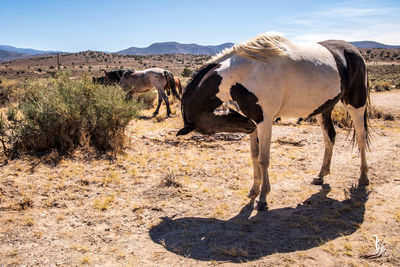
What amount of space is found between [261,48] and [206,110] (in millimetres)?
1105

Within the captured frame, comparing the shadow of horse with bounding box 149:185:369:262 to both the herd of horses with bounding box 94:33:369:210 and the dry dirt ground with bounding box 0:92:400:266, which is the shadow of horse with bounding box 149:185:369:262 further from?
the herd of horses with bounding box 94:33:369:210

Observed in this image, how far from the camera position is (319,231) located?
11.9ft

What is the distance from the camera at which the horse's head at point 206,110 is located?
13.1 ft

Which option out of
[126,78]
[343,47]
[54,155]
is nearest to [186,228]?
[54,155]

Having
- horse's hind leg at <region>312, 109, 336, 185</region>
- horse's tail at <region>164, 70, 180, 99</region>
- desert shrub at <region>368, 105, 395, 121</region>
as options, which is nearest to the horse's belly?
horse's hind leg at <region>312, 109, 336, 185</region>

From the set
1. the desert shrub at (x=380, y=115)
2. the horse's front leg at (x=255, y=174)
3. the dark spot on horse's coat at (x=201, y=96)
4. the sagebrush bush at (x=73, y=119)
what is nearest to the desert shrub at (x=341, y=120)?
the desert shrub at (x=380, y=115)

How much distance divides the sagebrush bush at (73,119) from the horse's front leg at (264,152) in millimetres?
3345

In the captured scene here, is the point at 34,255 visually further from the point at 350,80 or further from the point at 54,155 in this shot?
the point at 350,80

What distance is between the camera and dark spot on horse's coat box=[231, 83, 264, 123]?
12.5 ft

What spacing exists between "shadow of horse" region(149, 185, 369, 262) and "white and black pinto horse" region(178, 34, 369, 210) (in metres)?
0.47

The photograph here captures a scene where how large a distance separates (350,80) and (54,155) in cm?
535

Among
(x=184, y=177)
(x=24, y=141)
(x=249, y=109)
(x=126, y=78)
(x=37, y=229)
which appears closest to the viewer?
(x=37, y=229)

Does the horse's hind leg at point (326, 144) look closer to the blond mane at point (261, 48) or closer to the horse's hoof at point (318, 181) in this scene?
the horse's hoof at point (318, 181)

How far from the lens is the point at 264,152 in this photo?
405 cm
